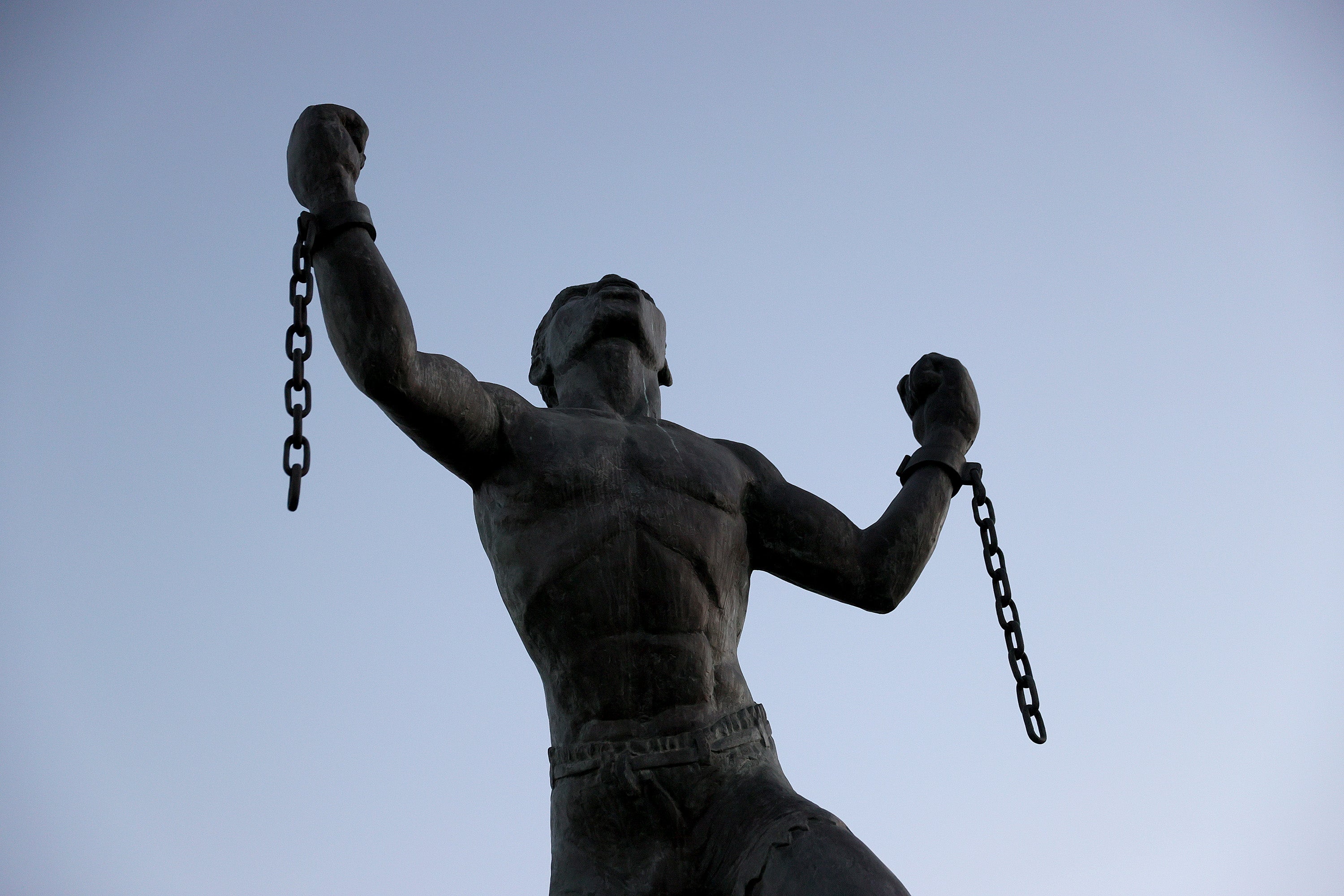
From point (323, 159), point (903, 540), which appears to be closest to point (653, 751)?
point (903, 540)

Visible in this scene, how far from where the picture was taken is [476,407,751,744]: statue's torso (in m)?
4.39

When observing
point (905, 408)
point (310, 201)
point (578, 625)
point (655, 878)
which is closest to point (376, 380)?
point (310, 201)

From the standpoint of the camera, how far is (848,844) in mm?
3963

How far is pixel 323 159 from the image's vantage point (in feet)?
14.6

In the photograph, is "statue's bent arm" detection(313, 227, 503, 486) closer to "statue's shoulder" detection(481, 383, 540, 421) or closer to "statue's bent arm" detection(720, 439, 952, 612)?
"statue's shoulder" detection(481, 383, 540, 421)

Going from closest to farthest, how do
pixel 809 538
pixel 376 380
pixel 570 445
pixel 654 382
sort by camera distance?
pixel 376 380 < pixel 570 445 < pixel 809 538 < pixel 654 382

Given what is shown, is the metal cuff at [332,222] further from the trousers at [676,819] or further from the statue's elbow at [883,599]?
the statue's elbow at [883,599]

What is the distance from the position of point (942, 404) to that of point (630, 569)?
155cm

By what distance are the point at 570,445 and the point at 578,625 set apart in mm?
578

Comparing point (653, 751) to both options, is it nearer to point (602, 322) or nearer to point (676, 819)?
point (676, 819)

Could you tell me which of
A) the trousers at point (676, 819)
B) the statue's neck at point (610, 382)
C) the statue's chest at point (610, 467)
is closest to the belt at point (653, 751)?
the trousers at point (676, 819)

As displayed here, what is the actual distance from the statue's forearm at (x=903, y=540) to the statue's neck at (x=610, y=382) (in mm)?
877

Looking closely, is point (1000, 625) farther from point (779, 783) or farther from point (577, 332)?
point (577, 332)

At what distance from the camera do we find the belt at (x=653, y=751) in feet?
14.0
